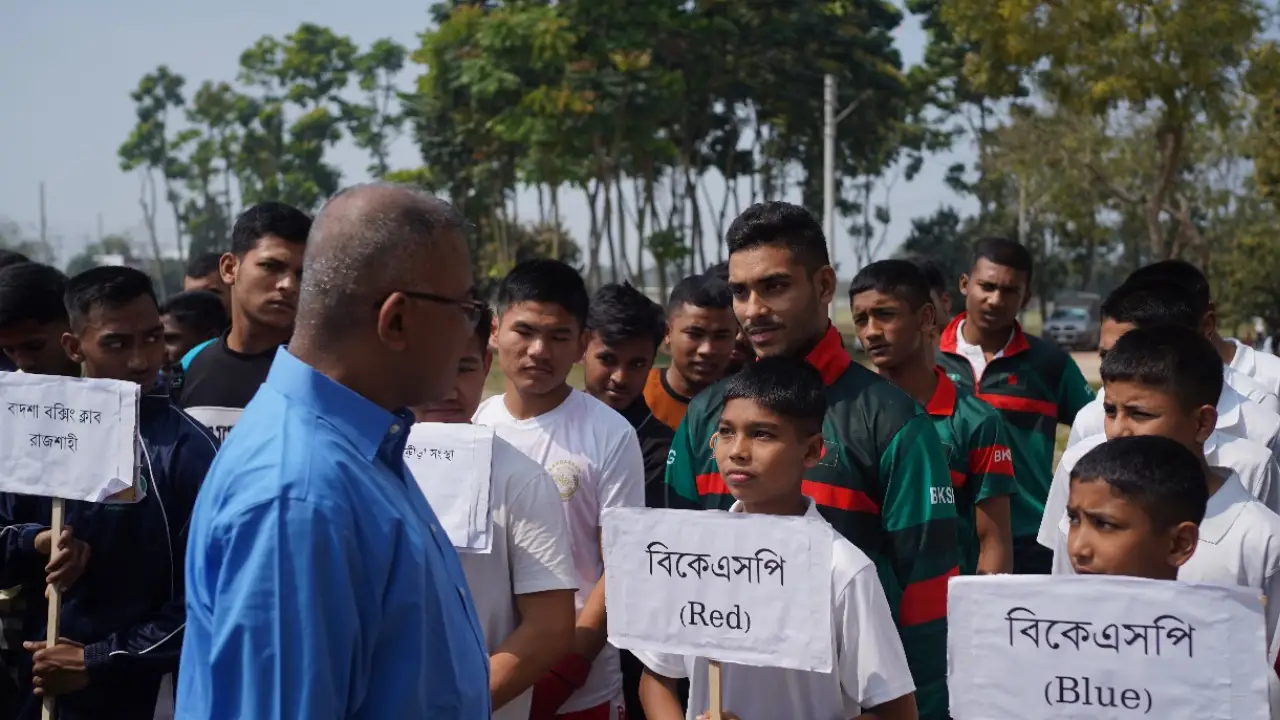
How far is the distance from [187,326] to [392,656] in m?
5.15

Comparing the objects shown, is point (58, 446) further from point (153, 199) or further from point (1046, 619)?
point (153, 199)

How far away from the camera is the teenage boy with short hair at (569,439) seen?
4.04m

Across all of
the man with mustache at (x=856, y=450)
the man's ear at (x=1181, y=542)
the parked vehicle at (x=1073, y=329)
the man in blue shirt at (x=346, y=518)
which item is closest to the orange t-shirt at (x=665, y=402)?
the man with mustache at (x=856, y=450)

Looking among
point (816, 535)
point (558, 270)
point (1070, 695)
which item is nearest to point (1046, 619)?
point (1070, 695)

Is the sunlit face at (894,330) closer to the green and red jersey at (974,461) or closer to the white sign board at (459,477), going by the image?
the green and red jersey at (974,461)

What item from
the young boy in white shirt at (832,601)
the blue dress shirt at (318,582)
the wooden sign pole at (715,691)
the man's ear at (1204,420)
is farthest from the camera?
the man's ear at (1204,420)

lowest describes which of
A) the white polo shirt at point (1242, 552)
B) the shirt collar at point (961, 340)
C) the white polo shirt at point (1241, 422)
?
the white polo shirt at point (1242, 552)

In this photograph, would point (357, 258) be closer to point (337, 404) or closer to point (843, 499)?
point (337, 404)

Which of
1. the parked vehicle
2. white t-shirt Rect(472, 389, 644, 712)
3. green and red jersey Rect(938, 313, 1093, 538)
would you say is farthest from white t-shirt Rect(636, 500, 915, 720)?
the parked vehicle

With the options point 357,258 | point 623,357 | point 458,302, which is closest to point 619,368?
point 623,357

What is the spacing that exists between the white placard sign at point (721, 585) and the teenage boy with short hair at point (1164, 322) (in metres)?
2.05

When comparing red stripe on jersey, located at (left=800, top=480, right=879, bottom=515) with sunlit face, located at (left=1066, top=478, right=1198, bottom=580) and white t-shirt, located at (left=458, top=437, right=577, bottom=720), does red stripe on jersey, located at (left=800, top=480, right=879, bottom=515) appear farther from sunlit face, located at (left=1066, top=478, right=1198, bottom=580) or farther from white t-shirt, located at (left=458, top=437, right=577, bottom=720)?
white t-shirt, located at (left=458, top=437, right=577, bottom=720)

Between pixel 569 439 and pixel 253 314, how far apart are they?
4.94 ft

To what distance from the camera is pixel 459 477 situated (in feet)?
11.9
